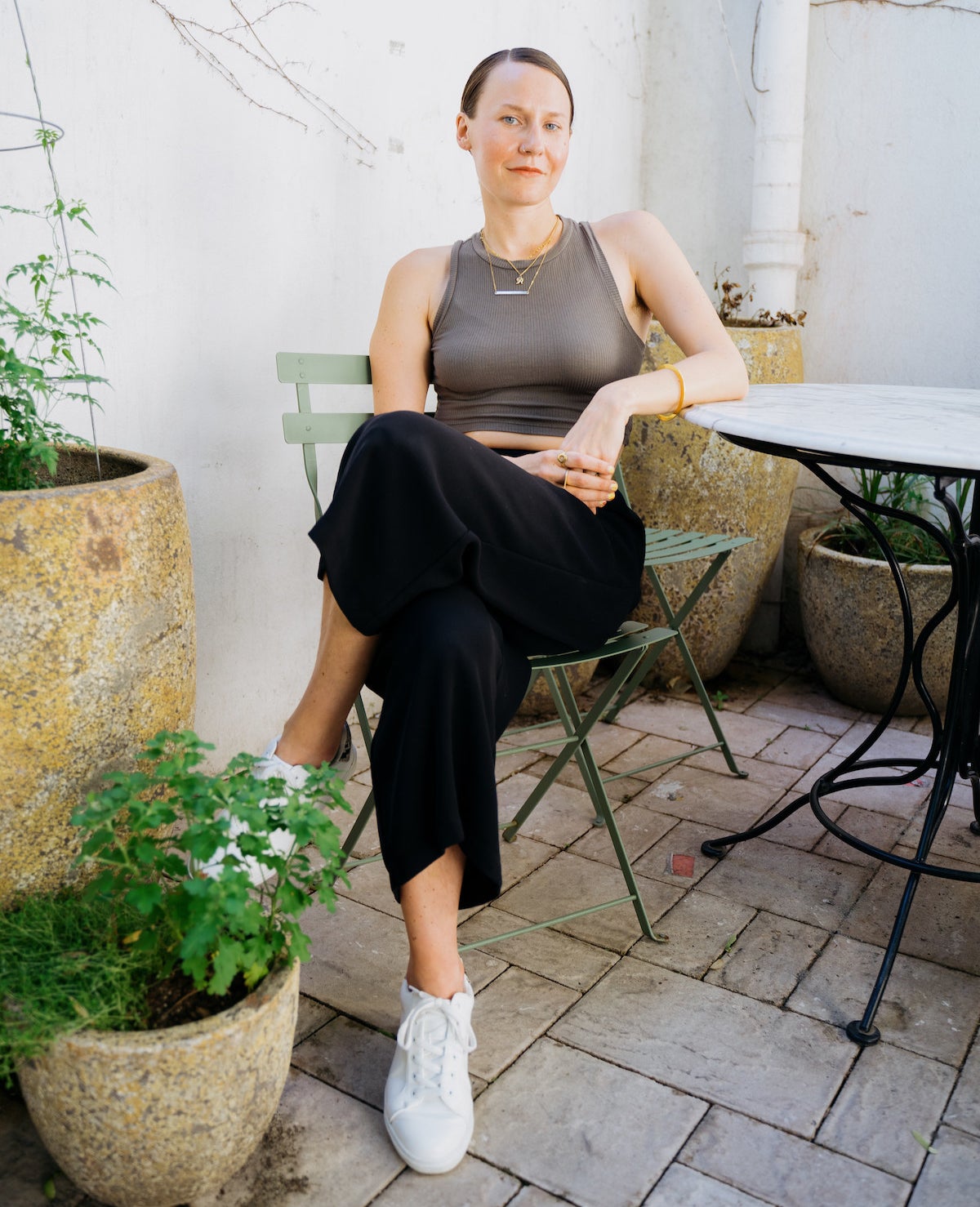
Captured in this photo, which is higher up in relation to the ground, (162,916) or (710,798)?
(162,916)

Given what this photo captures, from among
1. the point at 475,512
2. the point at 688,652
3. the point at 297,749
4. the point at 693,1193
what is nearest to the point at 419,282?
the point at 475,512

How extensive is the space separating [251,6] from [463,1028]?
225cm

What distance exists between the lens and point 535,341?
7.70 ft

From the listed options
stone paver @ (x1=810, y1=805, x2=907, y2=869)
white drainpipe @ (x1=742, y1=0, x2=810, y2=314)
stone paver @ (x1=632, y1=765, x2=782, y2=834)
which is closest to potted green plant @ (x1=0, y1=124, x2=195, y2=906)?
stone paver @ (x1=632, y1=765, x2=782, y2=834)

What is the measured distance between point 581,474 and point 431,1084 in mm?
1085

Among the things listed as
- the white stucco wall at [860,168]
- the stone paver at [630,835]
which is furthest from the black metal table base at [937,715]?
the white stucco wall at [860,168]

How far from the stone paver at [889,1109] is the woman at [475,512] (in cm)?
A: 61

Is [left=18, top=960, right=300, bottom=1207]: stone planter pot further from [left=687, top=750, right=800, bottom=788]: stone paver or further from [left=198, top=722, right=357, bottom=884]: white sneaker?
[left=687, top=750, right=800, bottom=788]: stone paver

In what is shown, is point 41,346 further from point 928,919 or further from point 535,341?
point 928,919

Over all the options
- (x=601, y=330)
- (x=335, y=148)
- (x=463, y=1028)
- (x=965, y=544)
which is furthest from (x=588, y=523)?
(x=335, y=148)

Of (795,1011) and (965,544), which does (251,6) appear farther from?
(795,1011)

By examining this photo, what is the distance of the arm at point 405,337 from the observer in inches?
95.5

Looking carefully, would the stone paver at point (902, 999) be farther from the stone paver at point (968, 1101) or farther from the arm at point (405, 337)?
the arm at point (405, 337)

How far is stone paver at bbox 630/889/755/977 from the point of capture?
2176 mm
